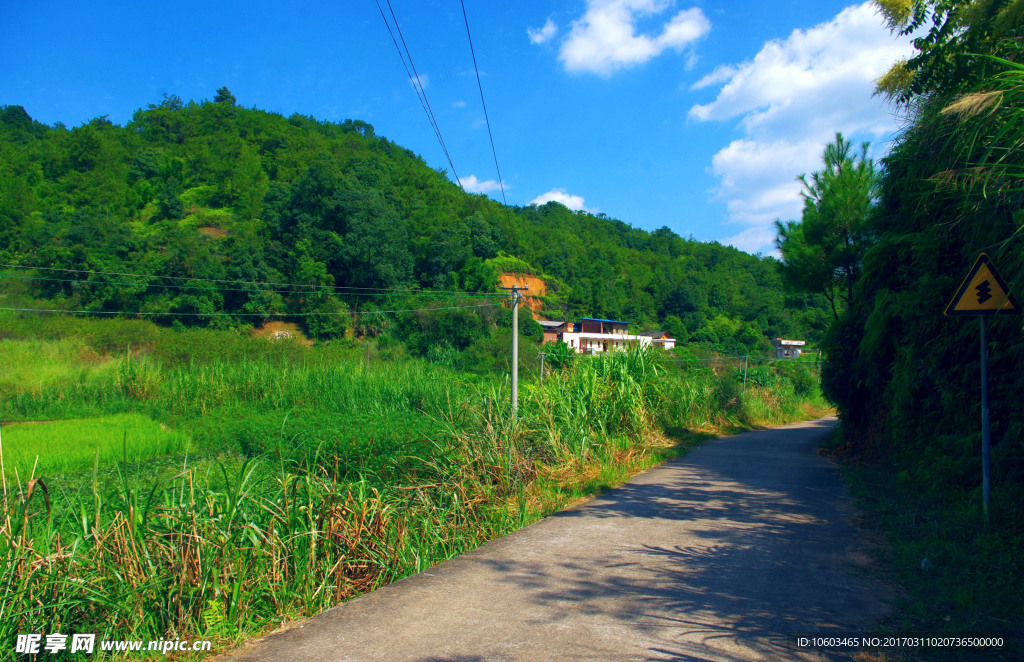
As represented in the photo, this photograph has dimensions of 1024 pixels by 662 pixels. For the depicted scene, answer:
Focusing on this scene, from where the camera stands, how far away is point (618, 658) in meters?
3.10

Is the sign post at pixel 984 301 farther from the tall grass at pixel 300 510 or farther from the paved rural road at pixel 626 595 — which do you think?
the tall grass at pixel 300 510

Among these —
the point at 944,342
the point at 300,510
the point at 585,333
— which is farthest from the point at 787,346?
the point at 300,510

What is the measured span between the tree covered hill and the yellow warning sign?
82.9 ft

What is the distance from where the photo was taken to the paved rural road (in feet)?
10.8

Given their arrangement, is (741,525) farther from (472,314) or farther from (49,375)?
(472,314)

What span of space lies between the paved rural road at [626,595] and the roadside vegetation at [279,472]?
55cm

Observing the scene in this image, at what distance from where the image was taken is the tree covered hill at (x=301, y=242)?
37.8 meters

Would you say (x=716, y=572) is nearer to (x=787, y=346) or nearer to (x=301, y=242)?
(x=301, y=242)

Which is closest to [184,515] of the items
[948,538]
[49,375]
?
[948,538]

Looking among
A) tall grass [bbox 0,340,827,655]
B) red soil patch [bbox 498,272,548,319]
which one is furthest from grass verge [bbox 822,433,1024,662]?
red soil patch [bbox 498,272,548,319]

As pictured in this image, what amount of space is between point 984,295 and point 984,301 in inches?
2.2

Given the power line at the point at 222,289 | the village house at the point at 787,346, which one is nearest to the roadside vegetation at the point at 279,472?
the power line at the point at 222,289

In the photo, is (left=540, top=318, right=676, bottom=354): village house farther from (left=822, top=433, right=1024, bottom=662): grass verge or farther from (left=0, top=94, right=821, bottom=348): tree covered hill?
(left=822, top=433, right=1024, bottom=662): grass verge

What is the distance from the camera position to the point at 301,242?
42438mm
